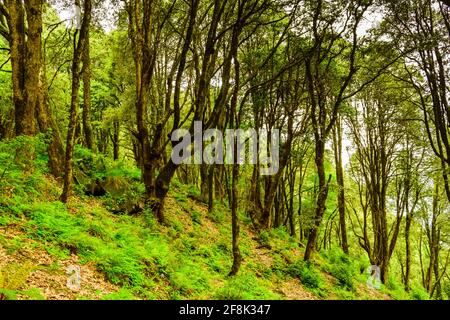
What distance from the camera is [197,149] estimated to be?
15.5 metres

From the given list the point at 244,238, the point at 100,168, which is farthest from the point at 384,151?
the point at 100,168

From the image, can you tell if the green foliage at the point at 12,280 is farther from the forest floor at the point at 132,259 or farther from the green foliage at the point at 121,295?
the green foliage at the point at 121,295

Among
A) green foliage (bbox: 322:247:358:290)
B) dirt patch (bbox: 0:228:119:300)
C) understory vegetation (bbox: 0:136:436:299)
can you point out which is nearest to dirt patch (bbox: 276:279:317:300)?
understory vegetation (bbox: 0:136:436:299)

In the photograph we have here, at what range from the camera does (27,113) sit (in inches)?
390

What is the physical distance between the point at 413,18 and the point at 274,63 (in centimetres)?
616

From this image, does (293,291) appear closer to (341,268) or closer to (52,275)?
(341,268)

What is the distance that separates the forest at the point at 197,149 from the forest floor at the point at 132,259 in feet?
0.15

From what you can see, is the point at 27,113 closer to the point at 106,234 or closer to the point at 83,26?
the point at 83,26

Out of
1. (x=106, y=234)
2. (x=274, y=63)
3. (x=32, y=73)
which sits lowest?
(x=106, y=234)

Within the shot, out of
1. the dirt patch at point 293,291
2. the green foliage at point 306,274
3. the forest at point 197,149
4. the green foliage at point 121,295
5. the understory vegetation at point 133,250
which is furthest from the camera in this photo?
the green foliage at point 306,274

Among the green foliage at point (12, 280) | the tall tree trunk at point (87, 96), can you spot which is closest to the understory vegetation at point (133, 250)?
the green foliage at point (12, 280)

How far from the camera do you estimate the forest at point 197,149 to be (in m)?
8.02

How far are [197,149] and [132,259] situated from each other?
780cm

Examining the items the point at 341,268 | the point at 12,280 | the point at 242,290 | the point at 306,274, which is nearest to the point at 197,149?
the point at 306,274
